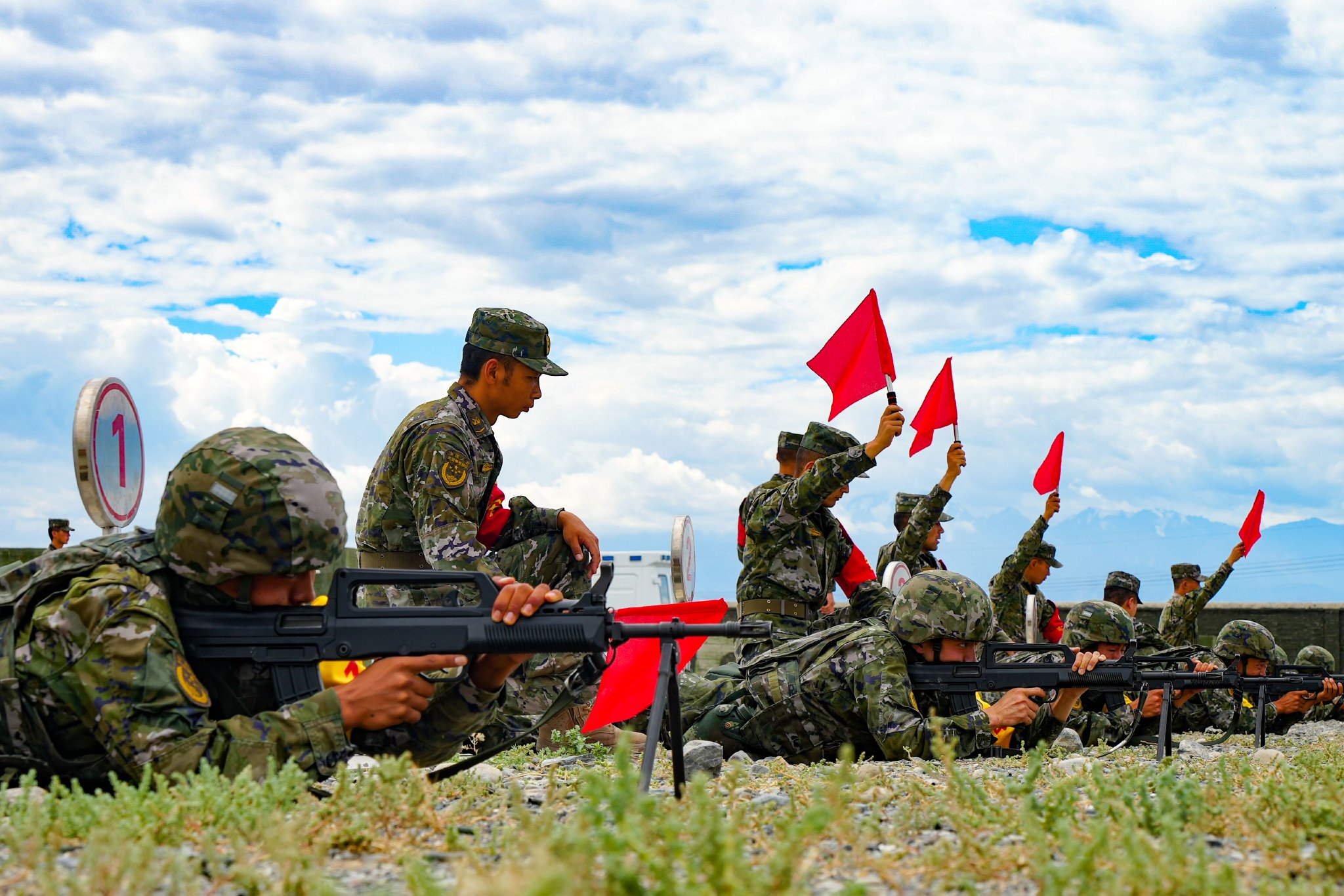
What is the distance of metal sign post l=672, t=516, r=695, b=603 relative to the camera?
12797mm

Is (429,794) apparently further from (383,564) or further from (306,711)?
(383,564)

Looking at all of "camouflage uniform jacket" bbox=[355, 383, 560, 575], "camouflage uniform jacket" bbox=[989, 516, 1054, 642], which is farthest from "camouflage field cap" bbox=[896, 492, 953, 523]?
"camouflage uniform jacket" bbox=[355, 383, 560, 575]

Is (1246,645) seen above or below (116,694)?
below

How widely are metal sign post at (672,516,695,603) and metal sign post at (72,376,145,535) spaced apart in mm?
6895

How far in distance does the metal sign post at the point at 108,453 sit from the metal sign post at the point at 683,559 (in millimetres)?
6895

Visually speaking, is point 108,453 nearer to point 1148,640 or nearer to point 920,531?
point 920,531

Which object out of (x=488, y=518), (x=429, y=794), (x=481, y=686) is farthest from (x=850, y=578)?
(x=429, y=794)

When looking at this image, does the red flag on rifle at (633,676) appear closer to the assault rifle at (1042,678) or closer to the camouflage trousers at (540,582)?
the camouflage trousers at (540,582)

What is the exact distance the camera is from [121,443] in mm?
6328

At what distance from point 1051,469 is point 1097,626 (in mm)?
4792

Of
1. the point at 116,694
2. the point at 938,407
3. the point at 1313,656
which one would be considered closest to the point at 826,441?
the point at 938,407

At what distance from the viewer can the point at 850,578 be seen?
339 inches

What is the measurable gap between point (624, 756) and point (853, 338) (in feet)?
21.7

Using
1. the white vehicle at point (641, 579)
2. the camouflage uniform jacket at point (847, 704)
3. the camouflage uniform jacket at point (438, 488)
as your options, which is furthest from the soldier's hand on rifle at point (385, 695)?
the white vehicle at point (641, 579)
